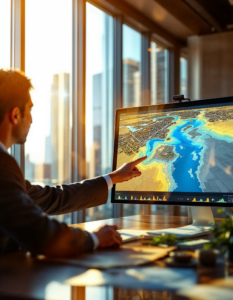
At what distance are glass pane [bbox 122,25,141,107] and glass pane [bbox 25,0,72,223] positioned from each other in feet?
3.60

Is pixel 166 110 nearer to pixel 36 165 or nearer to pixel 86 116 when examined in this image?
pixel 36 165

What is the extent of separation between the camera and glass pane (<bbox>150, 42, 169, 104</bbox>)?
5266 mm

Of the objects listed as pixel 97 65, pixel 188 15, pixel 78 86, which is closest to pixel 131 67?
pixel 97 65

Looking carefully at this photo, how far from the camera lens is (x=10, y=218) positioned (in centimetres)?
100

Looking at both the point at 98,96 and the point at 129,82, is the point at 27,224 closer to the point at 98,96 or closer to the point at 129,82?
the point at 98,96

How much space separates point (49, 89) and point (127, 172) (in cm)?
193

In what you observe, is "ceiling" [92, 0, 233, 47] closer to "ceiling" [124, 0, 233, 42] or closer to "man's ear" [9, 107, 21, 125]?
"ceiling" [124, 0, 233, 42]

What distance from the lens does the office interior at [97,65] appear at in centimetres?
310

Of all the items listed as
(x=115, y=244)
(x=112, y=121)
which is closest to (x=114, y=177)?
(x=115, y=244)

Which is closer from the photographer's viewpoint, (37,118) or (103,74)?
(37,118)

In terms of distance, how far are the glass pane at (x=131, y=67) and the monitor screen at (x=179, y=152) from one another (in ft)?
9.25

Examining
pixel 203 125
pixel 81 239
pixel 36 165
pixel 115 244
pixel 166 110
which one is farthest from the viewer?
pixel 36 165

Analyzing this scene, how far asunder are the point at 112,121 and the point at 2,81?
3.07 meters

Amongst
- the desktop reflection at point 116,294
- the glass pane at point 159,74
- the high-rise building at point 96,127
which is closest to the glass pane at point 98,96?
the high-rise building at point 96,127
